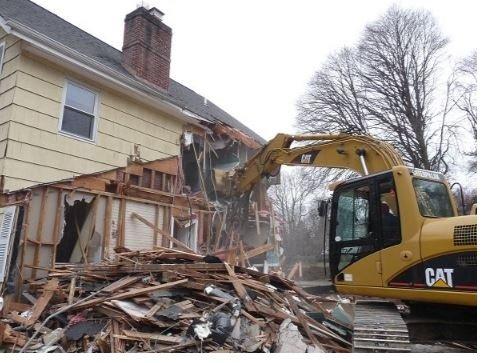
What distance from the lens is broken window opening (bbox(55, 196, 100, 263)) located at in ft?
30.5

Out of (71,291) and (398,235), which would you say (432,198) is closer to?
(398,235)

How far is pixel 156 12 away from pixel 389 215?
1114 cm

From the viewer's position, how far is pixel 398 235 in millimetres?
5461

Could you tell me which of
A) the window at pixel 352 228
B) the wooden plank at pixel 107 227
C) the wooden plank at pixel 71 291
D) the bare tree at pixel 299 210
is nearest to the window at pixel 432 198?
the window at pixel 352 228

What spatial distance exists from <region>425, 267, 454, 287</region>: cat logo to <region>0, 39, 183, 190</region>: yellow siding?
307 inches

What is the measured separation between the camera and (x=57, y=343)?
604 centimetres

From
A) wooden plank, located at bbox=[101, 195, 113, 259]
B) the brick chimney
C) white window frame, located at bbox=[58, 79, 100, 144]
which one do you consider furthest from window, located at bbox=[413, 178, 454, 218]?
the brick chimney

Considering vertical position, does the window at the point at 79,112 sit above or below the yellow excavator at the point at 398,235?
above

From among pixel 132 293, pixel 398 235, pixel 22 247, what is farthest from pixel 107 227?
pixel 398 235

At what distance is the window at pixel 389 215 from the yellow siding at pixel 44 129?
705 cm

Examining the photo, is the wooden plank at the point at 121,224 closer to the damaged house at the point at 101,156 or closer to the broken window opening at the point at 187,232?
the damaged house at the point at 101,156

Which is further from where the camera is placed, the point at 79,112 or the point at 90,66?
the point at 79,112

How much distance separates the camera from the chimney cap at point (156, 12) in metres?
13.5

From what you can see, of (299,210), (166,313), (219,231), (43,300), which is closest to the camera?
(166,313)
